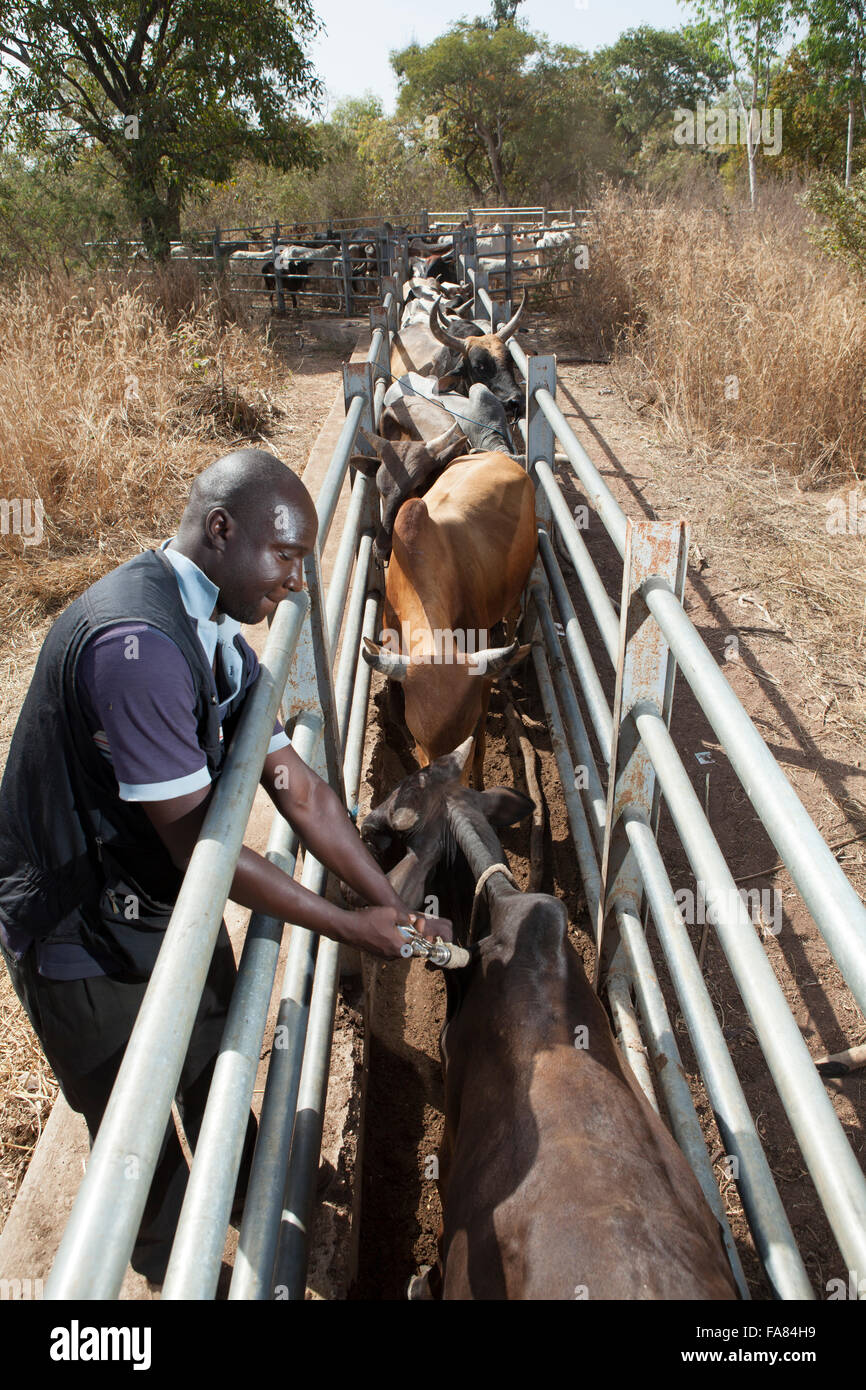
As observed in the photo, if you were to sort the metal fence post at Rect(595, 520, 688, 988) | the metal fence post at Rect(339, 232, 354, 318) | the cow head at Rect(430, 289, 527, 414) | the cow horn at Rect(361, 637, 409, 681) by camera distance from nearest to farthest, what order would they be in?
1. the metal fence post at Rect(595, 520, 688, 988)
2. the cow horn at Rect(361, 637, 409, 681)
3. the cow head at Rect(430, 289, 527, 414)
4. the metal fence post at Rect(339, 232, 354, 318)

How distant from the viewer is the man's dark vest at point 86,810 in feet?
5.69

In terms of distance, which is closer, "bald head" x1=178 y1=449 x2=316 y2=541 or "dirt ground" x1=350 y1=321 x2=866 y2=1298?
"bald head" x1=178 y1=449 x2=316 y2=541

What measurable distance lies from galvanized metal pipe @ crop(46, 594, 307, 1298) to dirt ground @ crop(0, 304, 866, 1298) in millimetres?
1848

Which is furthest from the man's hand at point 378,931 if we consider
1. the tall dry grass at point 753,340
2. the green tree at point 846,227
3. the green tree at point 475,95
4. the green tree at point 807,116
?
the green tree at point 475,95

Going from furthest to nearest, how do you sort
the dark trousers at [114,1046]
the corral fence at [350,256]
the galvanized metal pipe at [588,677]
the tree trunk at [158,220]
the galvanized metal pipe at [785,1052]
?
1. the tree trunk at [158,220]
2. the corral fence at [350,256]
3. the galvanized metal pipe at [588,677]
4. the dark trousers at [114,1046]
5. the galvanized metal pipe at [785,1052]

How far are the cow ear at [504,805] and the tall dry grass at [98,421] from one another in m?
4.19

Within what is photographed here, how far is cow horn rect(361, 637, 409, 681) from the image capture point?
3580 millimetres

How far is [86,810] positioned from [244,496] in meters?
0.74

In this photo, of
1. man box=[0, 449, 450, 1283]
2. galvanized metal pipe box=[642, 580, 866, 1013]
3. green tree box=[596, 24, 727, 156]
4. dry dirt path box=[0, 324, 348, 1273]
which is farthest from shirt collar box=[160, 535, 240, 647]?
green tree box=[596, 24, 727, 156]

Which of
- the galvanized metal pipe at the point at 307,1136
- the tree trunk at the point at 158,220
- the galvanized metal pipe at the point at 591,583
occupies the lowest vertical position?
the galvanized metal pipe at the point at 307,1136

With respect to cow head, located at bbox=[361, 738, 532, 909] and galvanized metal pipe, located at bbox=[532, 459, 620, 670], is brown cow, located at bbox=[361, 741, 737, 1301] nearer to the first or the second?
cow head, located at bbox=[361, 738, 532, 909]

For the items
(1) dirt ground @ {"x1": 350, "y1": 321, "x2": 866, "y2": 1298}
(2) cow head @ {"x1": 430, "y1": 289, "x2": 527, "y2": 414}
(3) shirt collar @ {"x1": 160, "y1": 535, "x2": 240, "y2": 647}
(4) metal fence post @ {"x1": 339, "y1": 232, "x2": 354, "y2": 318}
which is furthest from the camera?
(4) metal fence post @ {"x1": 339, "y1": 232, "x2": 354, "y2": 318}

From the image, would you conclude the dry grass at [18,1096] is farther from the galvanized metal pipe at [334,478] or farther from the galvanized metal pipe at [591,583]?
the galvanized metal pipe at [591,583]
